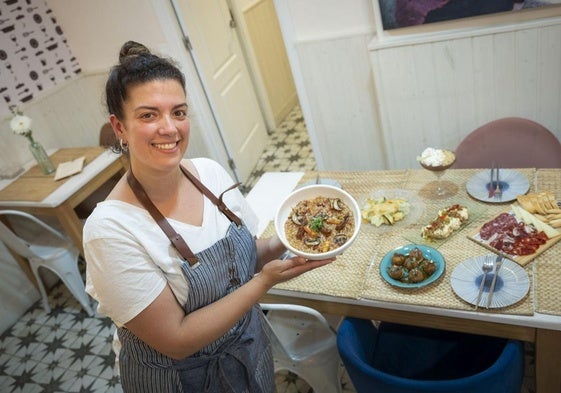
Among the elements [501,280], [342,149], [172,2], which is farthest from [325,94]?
[501,280]

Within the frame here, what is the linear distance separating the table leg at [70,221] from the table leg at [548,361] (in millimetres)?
2494

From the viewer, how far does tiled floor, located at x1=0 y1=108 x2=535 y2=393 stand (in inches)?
95.3

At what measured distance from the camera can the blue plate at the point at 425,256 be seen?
1.39 metres

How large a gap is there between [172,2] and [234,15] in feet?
2.99

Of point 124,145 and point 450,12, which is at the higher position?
point 124,145

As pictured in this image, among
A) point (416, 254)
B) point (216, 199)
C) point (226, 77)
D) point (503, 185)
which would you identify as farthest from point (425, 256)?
point (226, 77)

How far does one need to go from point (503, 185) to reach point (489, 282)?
533 mm

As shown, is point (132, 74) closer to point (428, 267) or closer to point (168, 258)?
point (168, 258)

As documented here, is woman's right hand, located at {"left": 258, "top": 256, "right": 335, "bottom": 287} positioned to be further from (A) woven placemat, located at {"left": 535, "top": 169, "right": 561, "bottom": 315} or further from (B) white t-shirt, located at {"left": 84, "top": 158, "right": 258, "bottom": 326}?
(A) woven placemat, located at {"left": 535, "top": 169, "right": 561, "bottom": 315}

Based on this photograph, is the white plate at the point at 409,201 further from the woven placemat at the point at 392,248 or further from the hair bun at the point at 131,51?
the hair bun at the point at 131,51

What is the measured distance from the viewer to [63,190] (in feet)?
8.77

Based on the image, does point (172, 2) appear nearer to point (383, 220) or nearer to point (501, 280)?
point (383, 220)

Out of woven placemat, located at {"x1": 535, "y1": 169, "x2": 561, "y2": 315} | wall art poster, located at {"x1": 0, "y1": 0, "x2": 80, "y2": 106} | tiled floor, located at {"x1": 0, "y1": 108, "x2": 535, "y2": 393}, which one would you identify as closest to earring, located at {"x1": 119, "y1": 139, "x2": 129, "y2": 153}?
woven placemat, located at {"x1": 535, "y1": 169, "x2": 561, "y2": 315}

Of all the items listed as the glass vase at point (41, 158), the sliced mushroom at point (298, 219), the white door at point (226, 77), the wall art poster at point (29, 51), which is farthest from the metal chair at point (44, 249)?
the sliced mushroom at point (298, 219)
